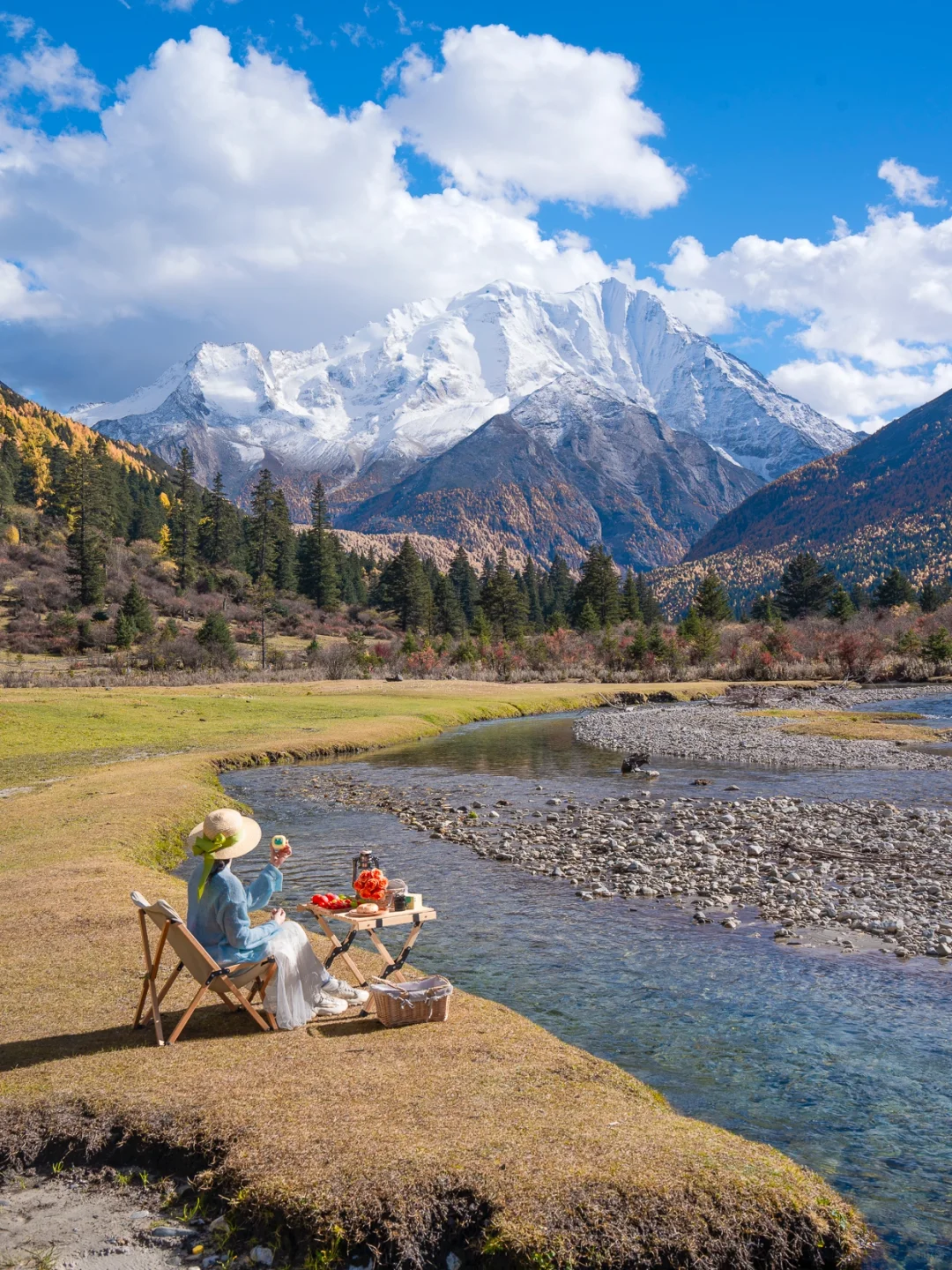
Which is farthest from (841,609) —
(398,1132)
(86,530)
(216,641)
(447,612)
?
(398,1132)

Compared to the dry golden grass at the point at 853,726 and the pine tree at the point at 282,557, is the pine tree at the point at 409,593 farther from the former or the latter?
the dry golden grass at the point at 853,726

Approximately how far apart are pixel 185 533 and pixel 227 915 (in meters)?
120

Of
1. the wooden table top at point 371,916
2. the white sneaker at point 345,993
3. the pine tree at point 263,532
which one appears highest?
the pine tree at point 263,532

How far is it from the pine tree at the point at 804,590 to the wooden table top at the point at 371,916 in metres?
119

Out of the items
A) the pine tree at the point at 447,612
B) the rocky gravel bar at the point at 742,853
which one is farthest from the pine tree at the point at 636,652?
the rocky gravel bar at the point at 742,853

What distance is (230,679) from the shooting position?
231ft

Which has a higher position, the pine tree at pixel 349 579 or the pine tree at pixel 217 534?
the pine tree at pixel 217 534

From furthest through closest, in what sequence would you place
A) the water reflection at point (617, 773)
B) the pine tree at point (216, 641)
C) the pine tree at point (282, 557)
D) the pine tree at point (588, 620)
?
the pine tree at point (282, 557), the pine tree at point (588, 620), the pine tree at point (216, 641), the water reflection at point (617, 773)

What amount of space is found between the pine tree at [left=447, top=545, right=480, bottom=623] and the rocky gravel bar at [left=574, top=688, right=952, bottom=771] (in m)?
89.9

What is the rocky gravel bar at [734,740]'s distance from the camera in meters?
33.5

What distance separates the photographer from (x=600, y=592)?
12269cm

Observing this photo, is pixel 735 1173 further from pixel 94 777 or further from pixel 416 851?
pixel 94 777

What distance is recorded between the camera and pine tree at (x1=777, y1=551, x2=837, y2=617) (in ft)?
393

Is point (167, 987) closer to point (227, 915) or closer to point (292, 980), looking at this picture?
point (227, 915)
